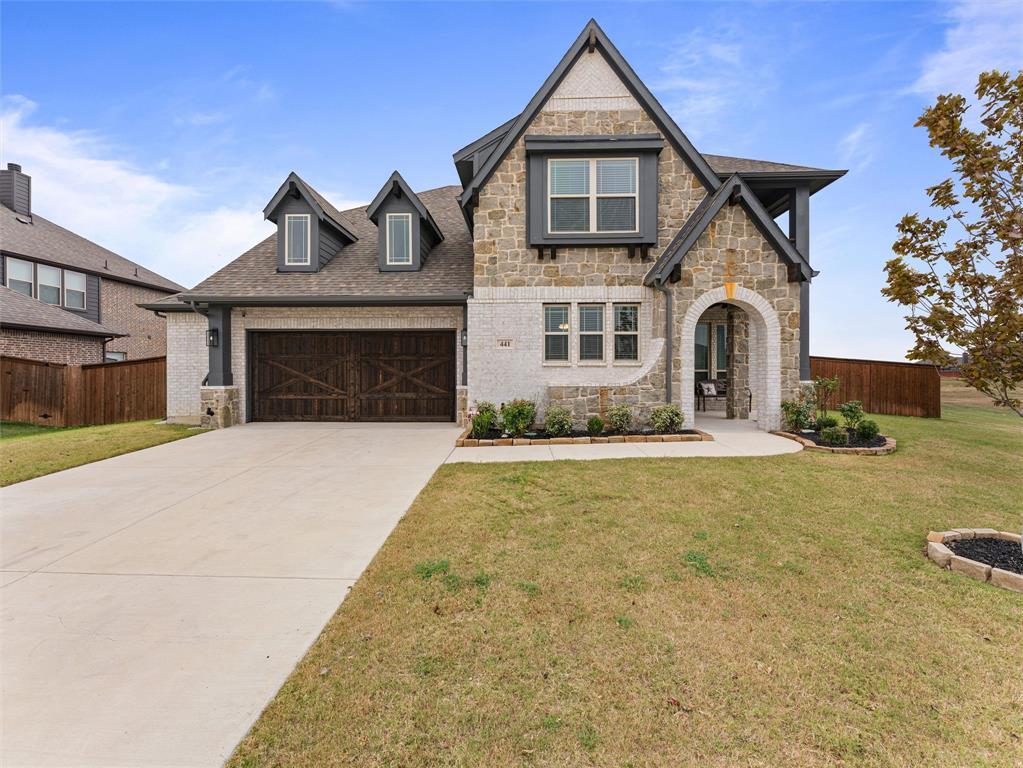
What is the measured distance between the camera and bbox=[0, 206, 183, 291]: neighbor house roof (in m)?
19.1

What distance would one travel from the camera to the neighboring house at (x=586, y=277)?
1064cm

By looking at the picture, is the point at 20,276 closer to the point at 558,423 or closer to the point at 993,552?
the point at 558,423

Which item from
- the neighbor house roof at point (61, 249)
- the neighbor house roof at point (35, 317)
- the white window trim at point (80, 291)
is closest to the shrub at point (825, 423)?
the neighbor house roof at point (35, 317)

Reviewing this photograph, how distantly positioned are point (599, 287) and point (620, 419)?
10.8ft

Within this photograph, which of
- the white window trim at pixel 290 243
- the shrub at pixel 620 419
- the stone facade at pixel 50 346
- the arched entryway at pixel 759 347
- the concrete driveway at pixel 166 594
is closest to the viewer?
the concrete driveway at pixel 166 594

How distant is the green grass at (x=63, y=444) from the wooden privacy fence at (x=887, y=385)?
2061 centimetres

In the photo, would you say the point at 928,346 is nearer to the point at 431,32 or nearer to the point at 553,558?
the point at 553,558

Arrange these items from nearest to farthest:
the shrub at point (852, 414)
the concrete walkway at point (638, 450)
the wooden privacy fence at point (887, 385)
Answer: the concrete walkway at point (638, 450)
the shrub at point (852, 414)
the wooden privacy fence at point (887, 385)

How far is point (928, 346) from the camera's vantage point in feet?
15.0

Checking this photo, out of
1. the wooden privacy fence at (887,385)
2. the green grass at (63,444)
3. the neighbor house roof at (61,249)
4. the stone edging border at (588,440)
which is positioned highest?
the neighbor house roof at (61,249)

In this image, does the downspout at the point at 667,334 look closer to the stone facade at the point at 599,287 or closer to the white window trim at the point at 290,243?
the stone facade at the point at 599,287

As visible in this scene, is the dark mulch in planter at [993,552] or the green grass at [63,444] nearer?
the dark mulch in planter at [993,552]

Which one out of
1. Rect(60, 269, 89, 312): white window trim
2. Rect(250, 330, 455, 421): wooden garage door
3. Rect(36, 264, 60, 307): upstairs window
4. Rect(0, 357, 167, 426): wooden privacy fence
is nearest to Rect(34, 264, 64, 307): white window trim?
Rect(36, 264, 60, 307): upstairs window

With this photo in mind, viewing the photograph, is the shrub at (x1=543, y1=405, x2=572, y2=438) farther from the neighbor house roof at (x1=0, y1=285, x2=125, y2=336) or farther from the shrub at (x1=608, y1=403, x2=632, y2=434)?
the neighbor house roof at (x1=0, y1=285, x2=125, y2=336)
